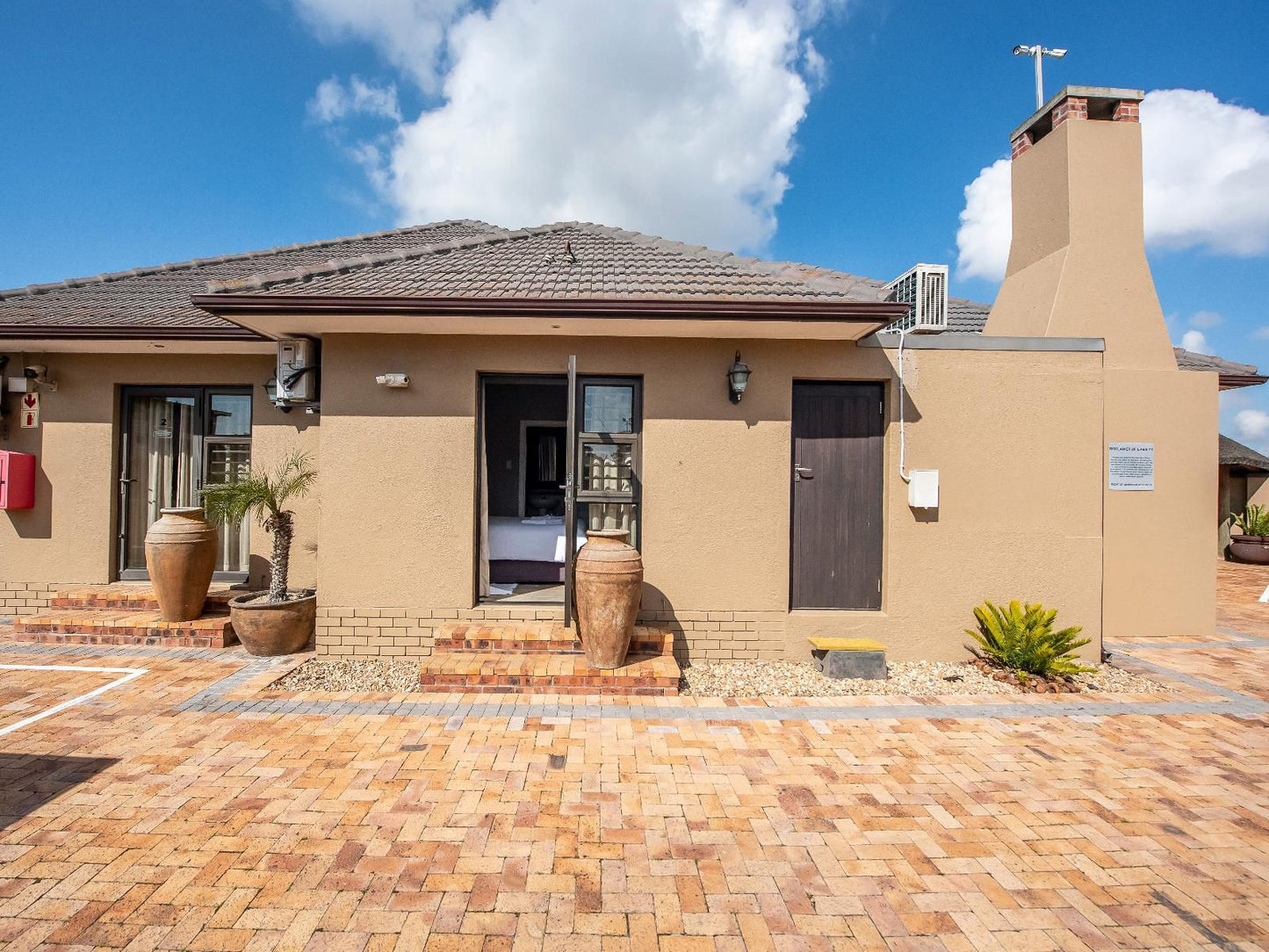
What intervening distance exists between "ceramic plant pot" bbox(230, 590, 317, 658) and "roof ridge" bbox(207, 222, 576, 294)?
2.86m

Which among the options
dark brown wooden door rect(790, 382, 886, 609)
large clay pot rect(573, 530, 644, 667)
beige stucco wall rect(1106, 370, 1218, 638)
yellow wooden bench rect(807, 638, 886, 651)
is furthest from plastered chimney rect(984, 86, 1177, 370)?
large clay pot rect(573, 530, 644, 667)

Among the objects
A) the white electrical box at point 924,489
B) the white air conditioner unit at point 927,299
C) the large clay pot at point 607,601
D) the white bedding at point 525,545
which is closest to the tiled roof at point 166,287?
the white bedding at point 525,545

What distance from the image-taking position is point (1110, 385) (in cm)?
711

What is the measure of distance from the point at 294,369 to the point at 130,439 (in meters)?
2.99

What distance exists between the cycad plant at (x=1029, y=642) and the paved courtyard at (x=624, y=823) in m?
0.51

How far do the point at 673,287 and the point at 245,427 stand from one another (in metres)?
5.49

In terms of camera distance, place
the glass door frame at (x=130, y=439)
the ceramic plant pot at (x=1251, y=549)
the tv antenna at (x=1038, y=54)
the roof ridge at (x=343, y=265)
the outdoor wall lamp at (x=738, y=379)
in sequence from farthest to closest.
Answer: the ceramic plant pot at (x=1251, y=549) < the tv antenna at (x=1038, y=54) < the glass door frame at (x=130, y=439) < the outdoor wall lamp at (x=738, y=379) < the roof ridge at (x=343, y=265)

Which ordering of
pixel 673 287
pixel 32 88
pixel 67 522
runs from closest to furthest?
pixel 673 287 < pixel 67 522 < pixel 32 88

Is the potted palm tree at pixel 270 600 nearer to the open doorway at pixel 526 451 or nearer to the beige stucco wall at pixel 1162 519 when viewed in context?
the open doorway at pixel 526 451

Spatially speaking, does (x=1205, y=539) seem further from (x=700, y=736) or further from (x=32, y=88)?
(x=32, y=88)

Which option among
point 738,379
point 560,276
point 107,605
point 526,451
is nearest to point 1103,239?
point 738,379

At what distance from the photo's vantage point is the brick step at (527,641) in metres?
5.01

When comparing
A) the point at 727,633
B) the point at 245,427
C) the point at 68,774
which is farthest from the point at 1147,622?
the point at 245,427

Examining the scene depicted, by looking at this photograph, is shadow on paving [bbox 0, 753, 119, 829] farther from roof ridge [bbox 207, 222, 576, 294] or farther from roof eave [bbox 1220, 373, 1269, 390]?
roof eave [bbox 1220, 373, 1269, 390]
